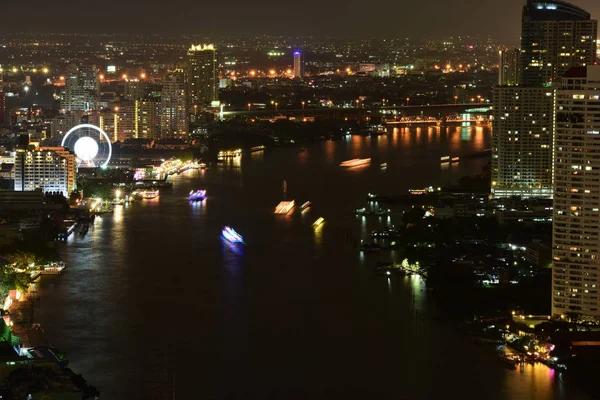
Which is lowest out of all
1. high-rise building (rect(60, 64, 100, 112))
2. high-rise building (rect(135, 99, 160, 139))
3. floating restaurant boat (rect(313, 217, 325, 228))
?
floating restaurant boat (rect(313, 217, 325, 228))

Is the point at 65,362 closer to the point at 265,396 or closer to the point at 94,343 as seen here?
the point at 94,343

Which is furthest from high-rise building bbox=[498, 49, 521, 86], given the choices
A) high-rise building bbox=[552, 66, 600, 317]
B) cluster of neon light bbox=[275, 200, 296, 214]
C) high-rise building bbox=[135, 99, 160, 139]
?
high-rise building bbox=[552, 66, 600, 317]

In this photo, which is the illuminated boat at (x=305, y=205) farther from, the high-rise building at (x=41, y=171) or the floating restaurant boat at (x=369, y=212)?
the high-rise building at (x=41, y=171)

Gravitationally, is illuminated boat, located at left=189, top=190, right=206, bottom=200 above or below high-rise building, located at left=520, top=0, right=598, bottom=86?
below

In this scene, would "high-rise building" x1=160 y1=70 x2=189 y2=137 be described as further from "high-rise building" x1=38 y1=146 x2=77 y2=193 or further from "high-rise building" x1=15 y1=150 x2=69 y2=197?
"high-rise building" x1=15 y1=150 x2=69 y2=197

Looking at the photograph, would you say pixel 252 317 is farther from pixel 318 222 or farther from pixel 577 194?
pixel 318 222

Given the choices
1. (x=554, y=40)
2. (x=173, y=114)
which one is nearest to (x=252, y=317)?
(x=554, y=40)
